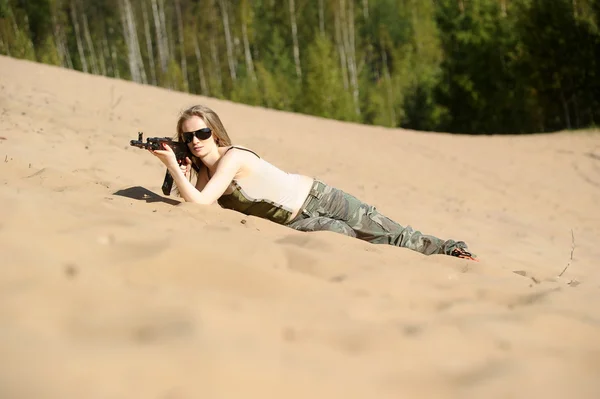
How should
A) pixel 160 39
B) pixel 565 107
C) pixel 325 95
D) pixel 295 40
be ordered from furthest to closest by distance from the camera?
pixel 295 40, pixel 160 39, pixel 325 95, pixel 565 107

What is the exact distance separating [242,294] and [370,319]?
0.44m

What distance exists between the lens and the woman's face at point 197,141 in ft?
12.1

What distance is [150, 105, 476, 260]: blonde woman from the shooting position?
361 centimetres

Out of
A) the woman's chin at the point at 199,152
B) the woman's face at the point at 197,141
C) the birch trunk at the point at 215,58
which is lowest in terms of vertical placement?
the birch trunk at the point at 215,58

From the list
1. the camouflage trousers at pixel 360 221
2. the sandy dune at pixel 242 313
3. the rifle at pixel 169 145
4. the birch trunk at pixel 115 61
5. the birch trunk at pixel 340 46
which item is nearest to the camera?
the sandy dune at pixel 242 313

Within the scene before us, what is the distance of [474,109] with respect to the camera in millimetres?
22500

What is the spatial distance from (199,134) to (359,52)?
1238 inches

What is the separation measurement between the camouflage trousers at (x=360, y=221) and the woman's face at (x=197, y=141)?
68 cm

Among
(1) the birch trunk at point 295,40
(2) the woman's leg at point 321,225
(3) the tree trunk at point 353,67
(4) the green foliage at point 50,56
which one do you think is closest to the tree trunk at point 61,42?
(4) the green foliage at point 50,56

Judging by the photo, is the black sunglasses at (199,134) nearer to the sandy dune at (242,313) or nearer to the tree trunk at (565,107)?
the sandy dune at (242,313)

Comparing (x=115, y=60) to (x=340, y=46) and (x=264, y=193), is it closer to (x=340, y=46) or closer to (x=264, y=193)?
(x=340, y=46)

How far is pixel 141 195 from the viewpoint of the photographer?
13.0ft

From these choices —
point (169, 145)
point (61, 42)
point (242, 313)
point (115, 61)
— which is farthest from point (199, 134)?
point (61, 42)

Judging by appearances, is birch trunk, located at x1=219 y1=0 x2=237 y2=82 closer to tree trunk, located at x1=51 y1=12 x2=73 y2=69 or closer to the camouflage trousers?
tree trunk, located at x1=51 y1=12 x2=73 y2=69
